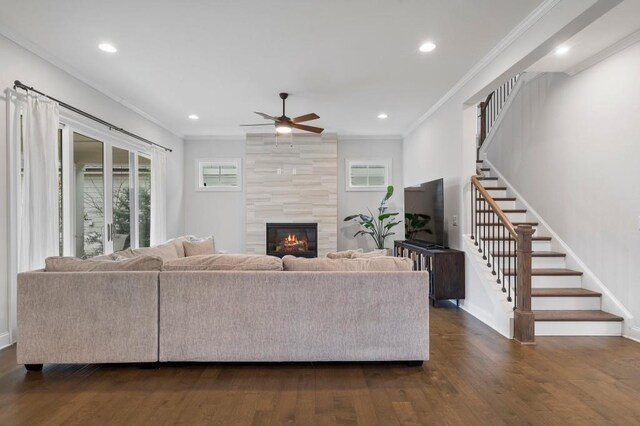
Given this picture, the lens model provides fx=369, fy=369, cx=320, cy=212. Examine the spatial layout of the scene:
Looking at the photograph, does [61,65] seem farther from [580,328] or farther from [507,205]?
[580,328]

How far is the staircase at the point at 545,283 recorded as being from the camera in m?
3.59

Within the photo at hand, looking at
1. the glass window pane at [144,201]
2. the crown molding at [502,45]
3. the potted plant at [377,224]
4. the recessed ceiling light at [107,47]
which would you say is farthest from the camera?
the potted plant at [377,224]

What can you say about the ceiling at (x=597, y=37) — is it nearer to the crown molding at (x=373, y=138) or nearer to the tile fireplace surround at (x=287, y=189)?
the crown molding at (x=373, y=138)

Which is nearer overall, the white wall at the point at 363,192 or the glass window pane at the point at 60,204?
the glass window pane at the point at 60,204

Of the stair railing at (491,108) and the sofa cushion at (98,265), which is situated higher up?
the stair railing at (491,108)

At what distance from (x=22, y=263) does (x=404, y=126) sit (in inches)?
→ 236

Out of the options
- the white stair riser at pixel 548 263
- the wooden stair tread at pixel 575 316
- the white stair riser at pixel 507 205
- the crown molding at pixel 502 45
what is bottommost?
the wooden stair tread at pixel 575 316

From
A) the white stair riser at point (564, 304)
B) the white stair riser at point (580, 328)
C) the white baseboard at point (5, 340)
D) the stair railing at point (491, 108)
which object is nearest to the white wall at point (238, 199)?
the stair railing at point (491, 108)

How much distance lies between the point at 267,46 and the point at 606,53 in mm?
3462

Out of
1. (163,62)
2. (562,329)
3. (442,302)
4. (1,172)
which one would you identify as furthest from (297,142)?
(562,329)

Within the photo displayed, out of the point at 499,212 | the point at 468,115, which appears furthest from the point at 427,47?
the point at 499,212

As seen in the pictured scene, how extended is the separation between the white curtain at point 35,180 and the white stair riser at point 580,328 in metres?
4.87

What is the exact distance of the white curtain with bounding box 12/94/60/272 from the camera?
135 inches

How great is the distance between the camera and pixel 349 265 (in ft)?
9.49
